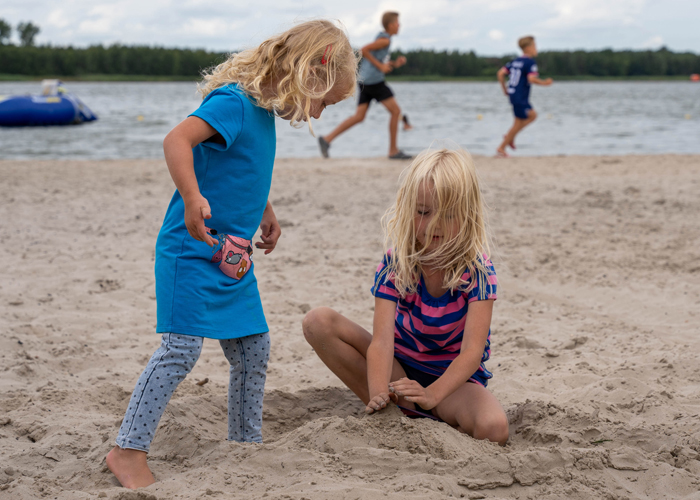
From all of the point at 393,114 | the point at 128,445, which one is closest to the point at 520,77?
the point at 393,114

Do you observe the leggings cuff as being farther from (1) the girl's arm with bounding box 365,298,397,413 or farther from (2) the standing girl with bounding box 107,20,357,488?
(1) the girl's arm with bounding box 365,298,397,413

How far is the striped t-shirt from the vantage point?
2.40m

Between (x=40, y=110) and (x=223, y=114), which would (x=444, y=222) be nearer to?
(x=223, y=114)

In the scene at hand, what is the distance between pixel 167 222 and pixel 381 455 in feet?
3.33

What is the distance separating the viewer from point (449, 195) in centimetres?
232

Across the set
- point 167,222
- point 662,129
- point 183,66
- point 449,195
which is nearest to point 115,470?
point 167,222

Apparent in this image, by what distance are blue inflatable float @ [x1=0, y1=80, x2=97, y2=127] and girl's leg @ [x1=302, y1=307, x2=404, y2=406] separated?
1712 centimetres

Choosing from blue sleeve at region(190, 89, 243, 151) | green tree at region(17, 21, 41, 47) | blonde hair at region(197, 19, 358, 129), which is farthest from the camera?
green tree at region(17, 21, 41, 47)

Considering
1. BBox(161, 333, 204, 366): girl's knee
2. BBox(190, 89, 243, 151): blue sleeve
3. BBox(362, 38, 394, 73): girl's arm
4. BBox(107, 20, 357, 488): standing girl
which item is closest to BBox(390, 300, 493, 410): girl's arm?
BBox(107, 20, 357, 488): standing girl

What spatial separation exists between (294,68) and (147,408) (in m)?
1.18

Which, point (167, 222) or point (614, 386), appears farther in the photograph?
point (614, 386)

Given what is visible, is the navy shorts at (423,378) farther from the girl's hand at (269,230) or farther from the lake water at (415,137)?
the lake water at (415,137)

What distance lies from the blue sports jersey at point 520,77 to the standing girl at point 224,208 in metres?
8.28

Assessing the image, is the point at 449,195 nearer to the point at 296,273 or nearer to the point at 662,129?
the point at 296,273
